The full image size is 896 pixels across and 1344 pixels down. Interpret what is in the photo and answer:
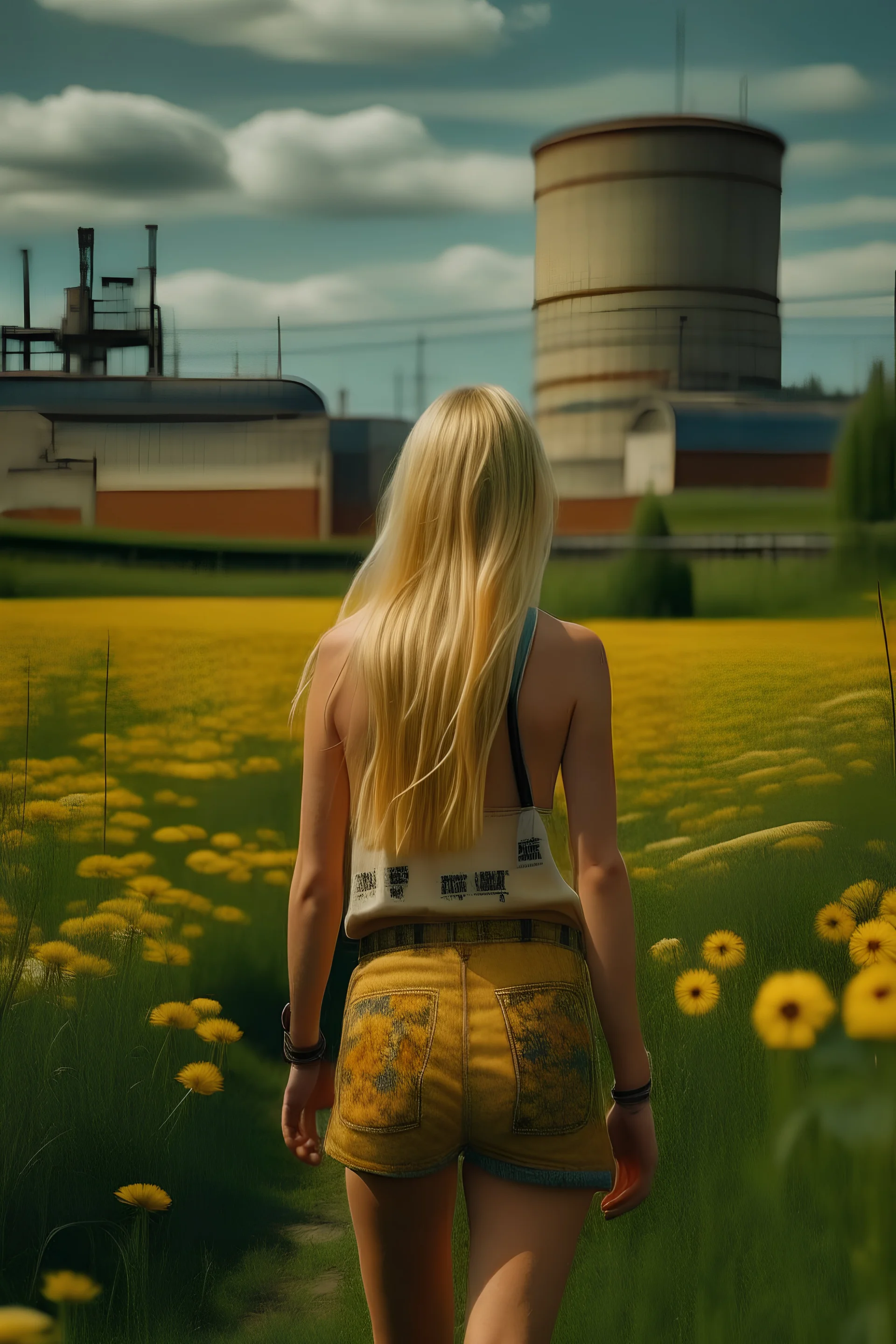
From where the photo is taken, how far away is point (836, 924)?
137 inches

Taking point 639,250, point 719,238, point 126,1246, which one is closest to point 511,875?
point 126,1246

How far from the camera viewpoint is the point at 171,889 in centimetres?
390

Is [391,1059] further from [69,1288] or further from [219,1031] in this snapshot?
[219,1031]

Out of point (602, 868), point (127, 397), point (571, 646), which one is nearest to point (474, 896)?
point (602, 868)

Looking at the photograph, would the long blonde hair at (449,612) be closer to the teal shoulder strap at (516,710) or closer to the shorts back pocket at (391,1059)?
the teal shoulder strap at (516,710)

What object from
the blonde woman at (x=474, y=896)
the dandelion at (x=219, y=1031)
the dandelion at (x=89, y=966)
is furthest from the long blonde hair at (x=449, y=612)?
the dandelion at (x=89, y=966)

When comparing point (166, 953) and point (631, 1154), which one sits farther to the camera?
point (166, 953)

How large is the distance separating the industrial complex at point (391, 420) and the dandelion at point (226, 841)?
4.40ft

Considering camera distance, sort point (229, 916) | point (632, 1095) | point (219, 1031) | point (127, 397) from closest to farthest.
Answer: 1. point (632, 1095)
2. point (219, 1031)
3. point (229, 916)
4. point (127, 397)

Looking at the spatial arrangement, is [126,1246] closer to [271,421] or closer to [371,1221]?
[371,1221]

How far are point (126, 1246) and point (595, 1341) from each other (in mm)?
1186

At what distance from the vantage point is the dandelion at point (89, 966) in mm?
3416

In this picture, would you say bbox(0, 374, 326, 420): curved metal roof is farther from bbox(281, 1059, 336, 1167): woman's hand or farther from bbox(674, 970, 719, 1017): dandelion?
bbox(281, 1059, 336, 1167): woman's hand

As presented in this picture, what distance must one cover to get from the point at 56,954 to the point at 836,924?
2.36m
